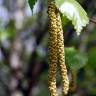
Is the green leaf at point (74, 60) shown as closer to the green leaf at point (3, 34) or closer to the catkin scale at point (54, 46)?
the catkin scale at point (54, 46)

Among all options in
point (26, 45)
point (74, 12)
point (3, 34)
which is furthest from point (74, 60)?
point (26, 45)

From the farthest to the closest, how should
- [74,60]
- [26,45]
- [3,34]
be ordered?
[26,45]
[3,34]
[74,60]

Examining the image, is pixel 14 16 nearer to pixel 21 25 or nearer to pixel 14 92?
pixel 21 25

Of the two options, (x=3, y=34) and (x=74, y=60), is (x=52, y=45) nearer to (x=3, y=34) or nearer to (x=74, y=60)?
(x=74, y=60)

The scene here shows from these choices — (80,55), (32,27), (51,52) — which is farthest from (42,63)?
(51,52)

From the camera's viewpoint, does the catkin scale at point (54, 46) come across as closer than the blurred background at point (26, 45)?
Yes

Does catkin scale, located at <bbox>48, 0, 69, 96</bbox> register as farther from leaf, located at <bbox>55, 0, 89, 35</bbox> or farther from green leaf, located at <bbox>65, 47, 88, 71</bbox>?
green leaf, located at <bbox>65, 47, 88, 71</bbox>

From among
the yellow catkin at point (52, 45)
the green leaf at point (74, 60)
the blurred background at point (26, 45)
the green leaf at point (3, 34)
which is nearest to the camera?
the yellow catkin at point (52, 45)

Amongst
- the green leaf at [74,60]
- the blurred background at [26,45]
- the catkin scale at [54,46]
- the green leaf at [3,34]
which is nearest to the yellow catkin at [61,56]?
the catkin scale at [54,46]
